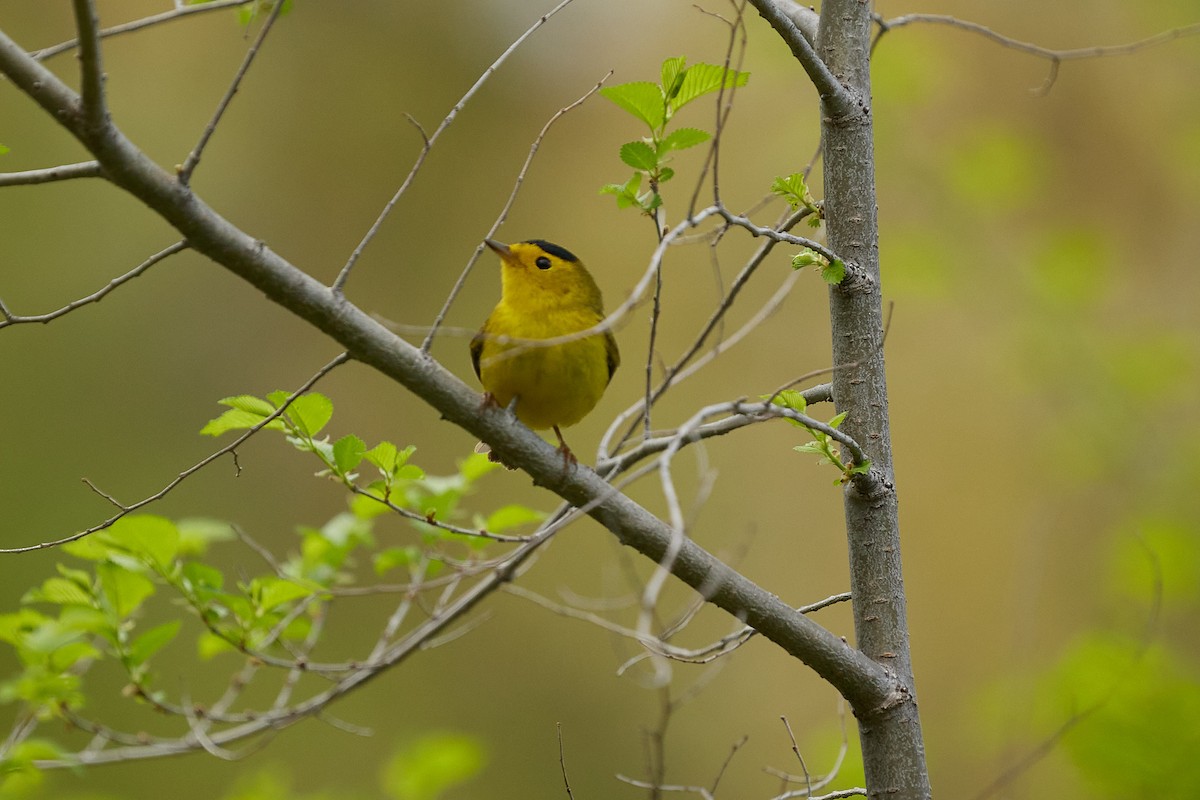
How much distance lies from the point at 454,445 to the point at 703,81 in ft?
19.2

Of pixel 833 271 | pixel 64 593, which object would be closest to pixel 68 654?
pixel 64 593

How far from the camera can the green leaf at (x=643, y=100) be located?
→ 186cm

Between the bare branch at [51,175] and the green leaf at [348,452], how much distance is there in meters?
0.76

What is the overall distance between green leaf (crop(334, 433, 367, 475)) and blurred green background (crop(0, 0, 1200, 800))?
14.0ft

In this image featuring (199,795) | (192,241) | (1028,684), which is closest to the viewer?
(192,241)

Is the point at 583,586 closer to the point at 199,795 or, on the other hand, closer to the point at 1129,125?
the point at 199,795

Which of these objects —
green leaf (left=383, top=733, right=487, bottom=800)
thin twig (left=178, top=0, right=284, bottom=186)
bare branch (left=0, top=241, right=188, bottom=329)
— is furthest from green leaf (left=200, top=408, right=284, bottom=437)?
green leaf (left=383, top=733, right=487, bottom=800)

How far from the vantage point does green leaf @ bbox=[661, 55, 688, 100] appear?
1887 millimetres

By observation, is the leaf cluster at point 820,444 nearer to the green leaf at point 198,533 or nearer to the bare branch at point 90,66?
the bare branch at point 90,66

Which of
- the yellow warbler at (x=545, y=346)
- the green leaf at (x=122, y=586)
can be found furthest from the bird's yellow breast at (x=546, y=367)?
the green leaf at (x=122, y=586)

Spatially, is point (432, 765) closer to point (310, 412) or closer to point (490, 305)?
point (310, 412)

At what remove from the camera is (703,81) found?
1896 millimetres

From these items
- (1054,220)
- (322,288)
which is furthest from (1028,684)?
(1054,220)

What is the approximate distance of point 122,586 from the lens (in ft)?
8.05
